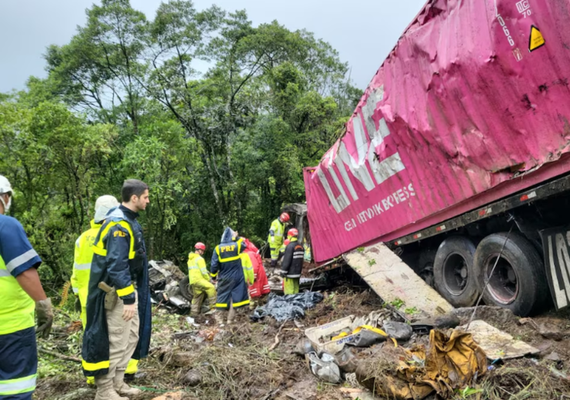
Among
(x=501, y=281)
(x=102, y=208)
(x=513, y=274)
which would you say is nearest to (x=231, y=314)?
(x=102, y=208)

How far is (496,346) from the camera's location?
3.41m

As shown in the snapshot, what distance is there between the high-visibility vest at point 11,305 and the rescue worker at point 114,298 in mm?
863

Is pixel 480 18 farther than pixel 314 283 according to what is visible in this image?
No

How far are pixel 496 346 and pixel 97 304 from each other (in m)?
3.30

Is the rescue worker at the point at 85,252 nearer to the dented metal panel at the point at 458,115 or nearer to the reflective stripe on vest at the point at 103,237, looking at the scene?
the reflective stripe on vest at the point at 103,237

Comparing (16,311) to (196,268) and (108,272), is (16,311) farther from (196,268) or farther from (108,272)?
(196,268)

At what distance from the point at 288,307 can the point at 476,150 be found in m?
3.62

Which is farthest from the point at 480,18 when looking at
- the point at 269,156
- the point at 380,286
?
the point at 269,156

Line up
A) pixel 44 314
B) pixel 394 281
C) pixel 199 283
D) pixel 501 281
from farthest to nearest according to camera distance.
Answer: pixel 199 283 < pixel 394 281 < pixel 501 281 < pixel 44 314

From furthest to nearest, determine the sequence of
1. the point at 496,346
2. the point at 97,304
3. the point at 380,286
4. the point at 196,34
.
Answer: the point at 196,34 < the point at 380,286 < the point at 496,346 < the point at 97,304

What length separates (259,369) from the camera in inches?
154

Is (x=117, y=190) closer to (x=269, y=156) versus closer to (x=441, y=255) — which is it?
(x=269, y=156)

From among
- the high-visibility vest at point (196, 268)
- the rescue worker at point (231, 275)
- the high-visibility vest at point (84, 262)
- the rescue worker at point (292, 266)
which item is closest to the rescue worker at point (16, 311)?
the high-visibility vest at point (84, 262)

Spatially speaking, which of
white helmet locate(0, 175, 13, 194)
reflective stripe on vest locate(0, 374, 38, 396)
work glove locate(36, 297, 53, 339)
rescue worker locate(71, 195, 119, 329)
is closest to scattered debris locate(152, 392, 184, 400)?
rescue worker locate(71, 195, 119, 329)
